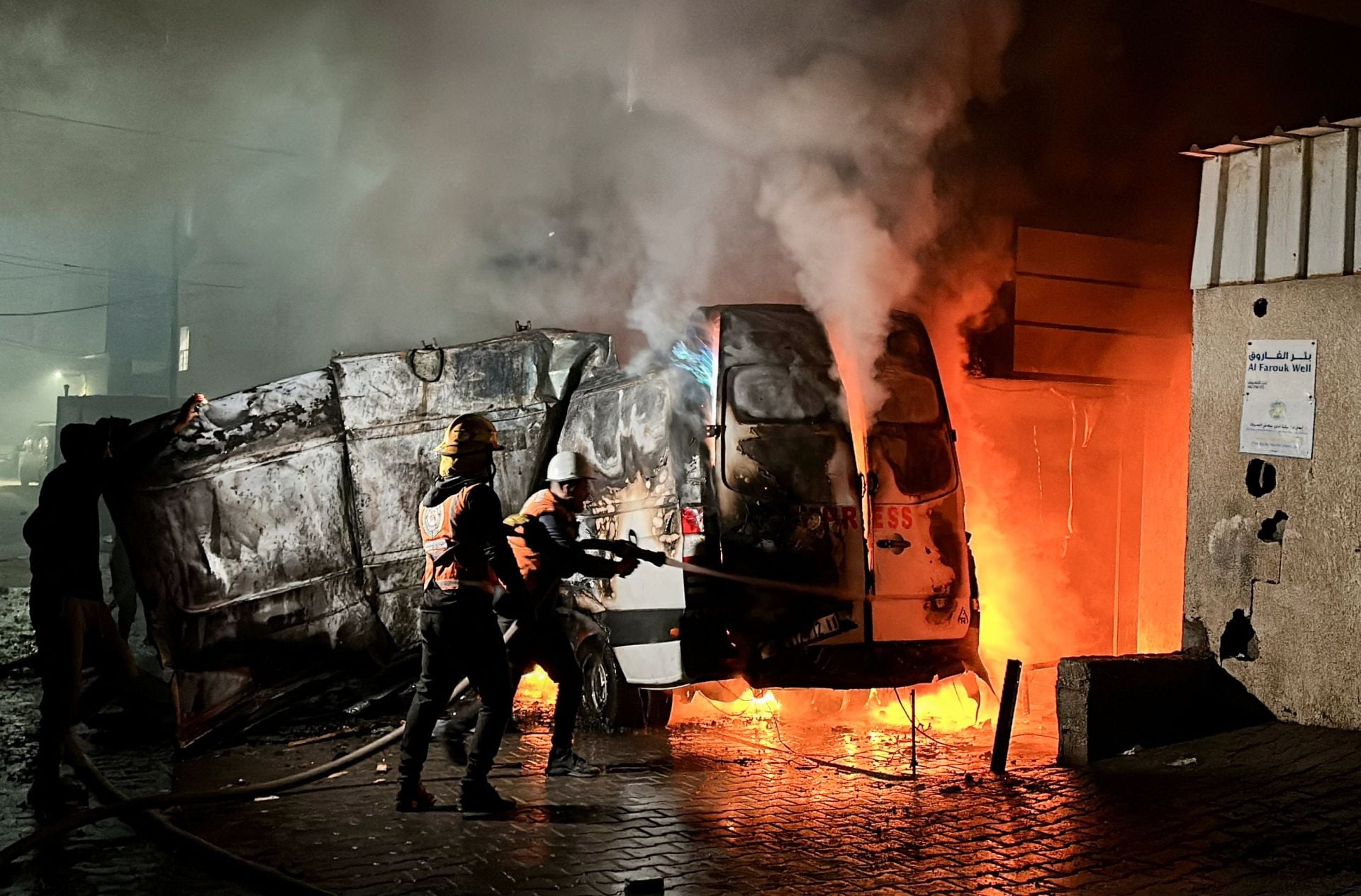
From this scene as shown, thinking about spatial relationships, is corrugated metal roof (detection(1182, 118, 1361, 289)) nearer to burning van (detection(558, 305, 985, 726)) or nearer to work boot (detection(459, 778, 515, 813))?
burning van (detection(558, 305, 985, 726))

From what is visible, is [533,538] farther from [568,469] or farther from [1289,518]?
[1289,518]

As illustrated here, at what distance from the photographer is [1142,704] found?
269 inches

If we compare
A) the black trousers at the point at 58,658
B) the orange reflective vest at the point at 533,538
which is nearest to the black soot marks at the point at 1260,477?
the orange reflective vest at the point at 533,538

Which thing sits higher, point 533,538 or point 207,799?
point 533,538

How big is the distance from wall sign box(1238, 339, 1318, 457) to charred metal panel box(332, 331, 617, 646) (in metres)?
4.25

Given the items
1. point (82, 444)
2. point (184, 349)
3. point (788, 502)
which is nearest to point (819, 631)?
point (788, 502)

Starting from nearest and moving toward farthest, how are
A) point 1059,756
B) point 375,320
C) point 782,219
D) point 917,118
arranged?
point 1059,756 < point 782,219 < point 917,118 < point 375,320

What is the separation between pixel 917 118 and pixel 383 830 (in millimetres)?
7300

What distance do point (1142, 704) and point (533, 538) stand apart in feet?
11.7

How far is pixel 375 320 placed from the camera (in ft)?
48.2

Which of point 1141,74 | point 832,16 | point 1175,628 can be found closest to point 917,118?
point 832,16

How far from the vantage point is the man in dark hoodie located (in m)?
6.04

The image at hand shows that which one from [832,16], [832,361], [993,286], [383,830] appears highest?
[832,16]

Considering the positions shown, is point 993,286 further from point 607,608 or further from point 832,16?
point 607,608
